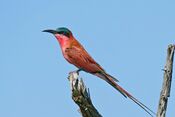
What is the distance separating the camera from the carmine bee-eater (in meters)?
5.56

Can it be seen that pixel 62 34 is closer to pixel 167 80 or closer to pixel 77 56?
pixel 77 56

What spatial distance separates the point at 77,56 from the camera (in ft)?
20.0

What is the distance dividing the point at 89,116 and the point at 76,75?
0.56 m

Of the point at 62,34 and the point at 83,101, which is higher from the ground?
the point at 62,34

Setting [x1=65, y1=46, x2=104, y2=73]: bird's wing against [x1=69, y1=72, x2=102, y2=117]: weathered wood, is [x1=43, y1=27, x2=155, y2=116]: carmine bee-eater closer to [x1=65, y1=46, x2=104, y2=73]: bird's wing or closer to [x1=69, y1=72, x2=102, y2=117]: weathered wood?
[x1=65, y1=46, x2=104, y2=73]: bird's wing

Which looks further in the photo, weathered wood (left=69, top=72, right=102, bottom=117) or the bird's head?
the bird's head

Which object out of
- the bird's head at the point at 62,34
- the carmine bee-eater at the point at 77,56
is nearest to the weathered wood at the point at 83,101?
the carmine bee-eater at the point at 77,56

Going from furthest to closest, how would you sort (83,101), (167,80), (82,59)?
(82,59) → (83,101) → (167,80)

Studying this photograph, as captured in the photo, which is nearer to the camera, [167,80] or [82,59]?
[167,80]

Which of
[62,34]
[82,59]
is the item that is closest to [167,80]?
[82,59]

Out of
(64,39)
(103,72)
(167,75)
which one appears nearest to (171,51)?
(167,75)

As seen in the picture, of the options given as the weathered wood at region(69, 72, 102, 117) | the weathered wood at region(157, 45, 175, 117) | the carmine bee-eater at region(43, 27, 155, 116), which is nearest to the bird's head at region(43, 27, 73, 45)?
the carmine bee-eater at region(43, 27, 155, 116)

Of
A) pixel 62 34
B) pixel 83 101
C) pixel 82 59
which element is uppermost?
pixel 62 34

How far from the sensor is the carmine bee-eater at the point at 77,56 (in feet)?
18.2
